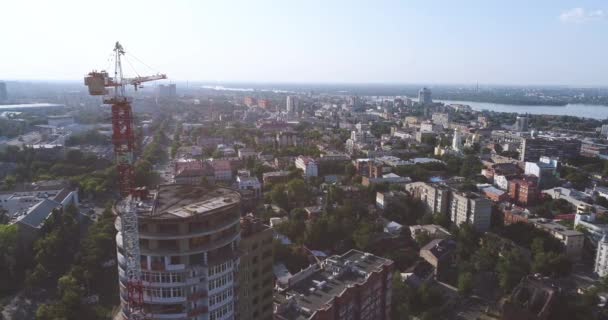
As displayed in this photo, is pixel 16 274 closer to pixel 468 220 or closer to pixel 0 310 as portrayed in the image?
pixel 0 310

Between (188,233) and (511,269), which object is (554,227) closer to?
(511,269)

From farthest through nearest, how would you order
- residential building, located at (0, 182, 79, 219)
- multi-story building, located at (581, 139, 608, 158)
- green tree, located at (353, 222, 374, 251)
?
multi-story building, located at (581, 139, 608, 158) < residential building, located at (0, 182, 79, 219) < green tree, located at (353, 222, 374, 251)

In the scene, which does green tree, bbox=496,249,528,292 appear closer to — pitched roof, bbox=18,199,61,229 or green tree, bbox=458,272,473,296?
green tree, bbox=458,272,473,296

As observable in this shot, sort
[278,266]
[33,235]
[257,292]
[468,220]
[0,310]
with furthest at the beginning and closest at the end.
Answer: [468,220] < [33,235] < [278,266] < [0,310] < [257,292]

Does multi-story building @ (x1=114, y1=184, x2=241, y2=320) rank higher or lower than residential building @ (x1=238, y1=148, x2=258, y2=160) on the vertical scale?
higher

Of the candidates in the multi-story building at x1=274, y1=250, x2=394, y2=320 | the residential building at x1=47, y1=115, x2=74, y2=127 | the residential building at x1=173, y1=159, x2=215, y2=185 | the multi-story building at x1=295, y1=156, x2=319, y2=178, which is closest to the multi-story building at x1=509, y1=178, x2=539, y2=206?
the multi-story building at x1=295, y1=156, x2=319, y2=178

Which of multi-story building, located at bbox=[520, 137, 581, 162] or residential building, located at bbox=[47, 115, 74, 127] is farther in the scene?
residential building, located at bbox=[47, 115, 74, 127]

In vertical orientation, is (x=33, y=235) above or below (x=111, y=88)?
below

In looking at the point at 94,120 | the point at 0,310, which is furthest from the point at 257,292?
the point at 94,120
